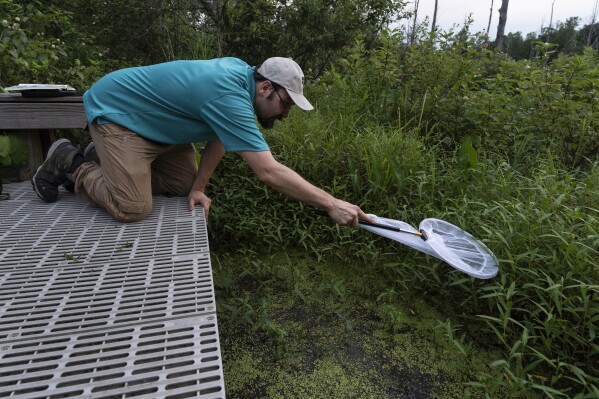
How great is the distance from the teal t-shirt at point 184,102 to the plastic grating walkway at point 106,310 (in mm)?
504

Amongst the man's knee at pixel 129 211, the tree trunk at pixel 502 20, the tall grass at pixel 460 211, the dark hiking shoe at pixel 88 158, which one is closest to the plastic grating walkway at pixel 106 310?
the man's knee at pixel 129 211

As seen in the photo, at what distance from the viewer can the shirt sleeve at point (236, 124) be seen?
5.79 ft

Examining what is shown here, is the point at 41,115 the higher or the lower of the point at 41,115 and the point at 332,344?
the higher

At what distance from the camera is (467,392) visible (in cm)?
155

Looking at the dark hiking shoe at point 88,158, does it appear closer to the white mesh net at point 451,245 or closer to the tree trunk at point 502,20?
the white mesh net at point 451,245

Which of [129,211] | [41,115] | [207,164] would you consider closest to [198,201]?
[207,164]

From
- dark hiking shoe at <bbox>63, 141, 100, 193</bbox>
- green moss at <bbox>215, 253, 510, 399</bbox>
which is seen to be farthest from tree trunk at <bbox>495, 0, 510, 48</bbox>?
dark hiking shoe at <bbox>63, 141, 100, 193</bbox>

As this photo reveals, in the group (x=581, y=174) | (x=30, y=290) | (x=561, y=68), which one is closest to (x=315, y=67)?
(x=561, y=68)

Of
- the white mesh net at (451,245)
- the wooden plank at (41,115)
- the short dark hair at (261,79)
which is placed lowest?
the white mesh net at (451,245)

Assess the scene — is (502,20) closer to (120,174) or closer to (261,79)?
(261,79)

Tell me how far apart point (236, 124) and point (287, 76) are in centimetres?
37

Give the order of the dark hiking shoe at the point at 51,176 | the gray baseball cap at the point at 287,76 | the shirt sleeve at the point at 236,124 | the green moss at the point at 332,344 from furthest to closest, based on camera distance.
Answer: the dark hiking shoe at the point at 51,176, the gray baseball cap at the point at 287,76, the shirt sleeve at the point at 236,124, the green moss at the point at 332,344

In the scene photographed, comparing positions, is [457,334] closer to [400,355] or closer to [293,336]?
[400,355]

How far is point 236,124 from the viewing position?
1768 millimetres
